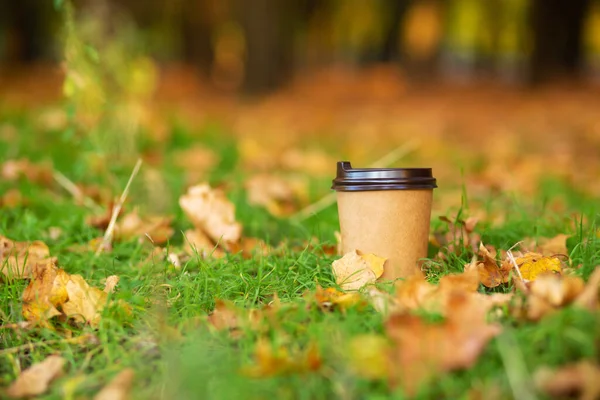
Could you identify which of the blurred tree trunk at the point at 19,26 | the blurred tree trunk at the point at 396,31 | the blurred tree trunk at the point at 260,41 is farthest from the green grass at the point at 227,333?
the blurred tree trunk at the point at 19,26

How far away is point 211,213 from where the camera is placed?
7.25 ft

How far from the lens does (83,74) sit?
298 centimetres

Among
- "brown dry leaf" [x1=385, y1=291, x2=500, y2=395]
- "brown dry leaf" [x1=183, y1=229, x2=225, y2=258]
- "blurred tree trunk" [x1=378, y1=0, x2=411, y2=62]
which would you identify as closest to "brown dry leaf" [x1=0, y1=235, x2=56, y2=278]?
"brown dry leaf" [x1=183, y1=229, x2=225, y2=258]

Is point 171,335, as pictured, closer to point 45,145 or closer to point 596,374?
point 596,374

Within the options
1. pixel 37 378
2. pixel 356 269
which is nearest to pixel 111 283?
pixel 37 378

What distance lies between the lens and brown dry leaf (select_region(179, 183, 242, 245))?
2189 mm

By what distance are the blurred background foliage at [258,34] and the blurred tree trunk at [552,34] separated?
1 centimetres

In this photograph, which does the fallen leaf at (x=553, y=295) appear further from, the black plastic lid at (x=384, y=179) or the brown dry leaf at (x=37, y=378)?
the brown dry leaf at (x=37, y=378)

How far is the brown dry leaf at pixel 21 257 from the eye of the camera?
74.4 inches

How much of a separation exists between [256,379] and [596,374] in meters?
0.62

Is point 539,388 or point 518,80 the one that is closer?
point 539,388

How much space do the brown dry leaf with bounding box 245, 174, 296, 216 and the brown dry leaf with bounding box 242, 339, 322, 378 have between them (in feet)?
4.71

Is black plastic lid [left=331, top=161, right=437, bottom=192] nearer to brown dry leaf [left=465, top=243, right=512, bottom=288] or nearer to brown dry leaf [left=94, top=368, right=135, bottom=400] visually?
brown dry leaf [left=465, top=243, right=512, bottom=288]

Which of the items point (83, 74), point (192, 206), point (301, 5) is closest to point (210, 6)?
point (301, 5)
